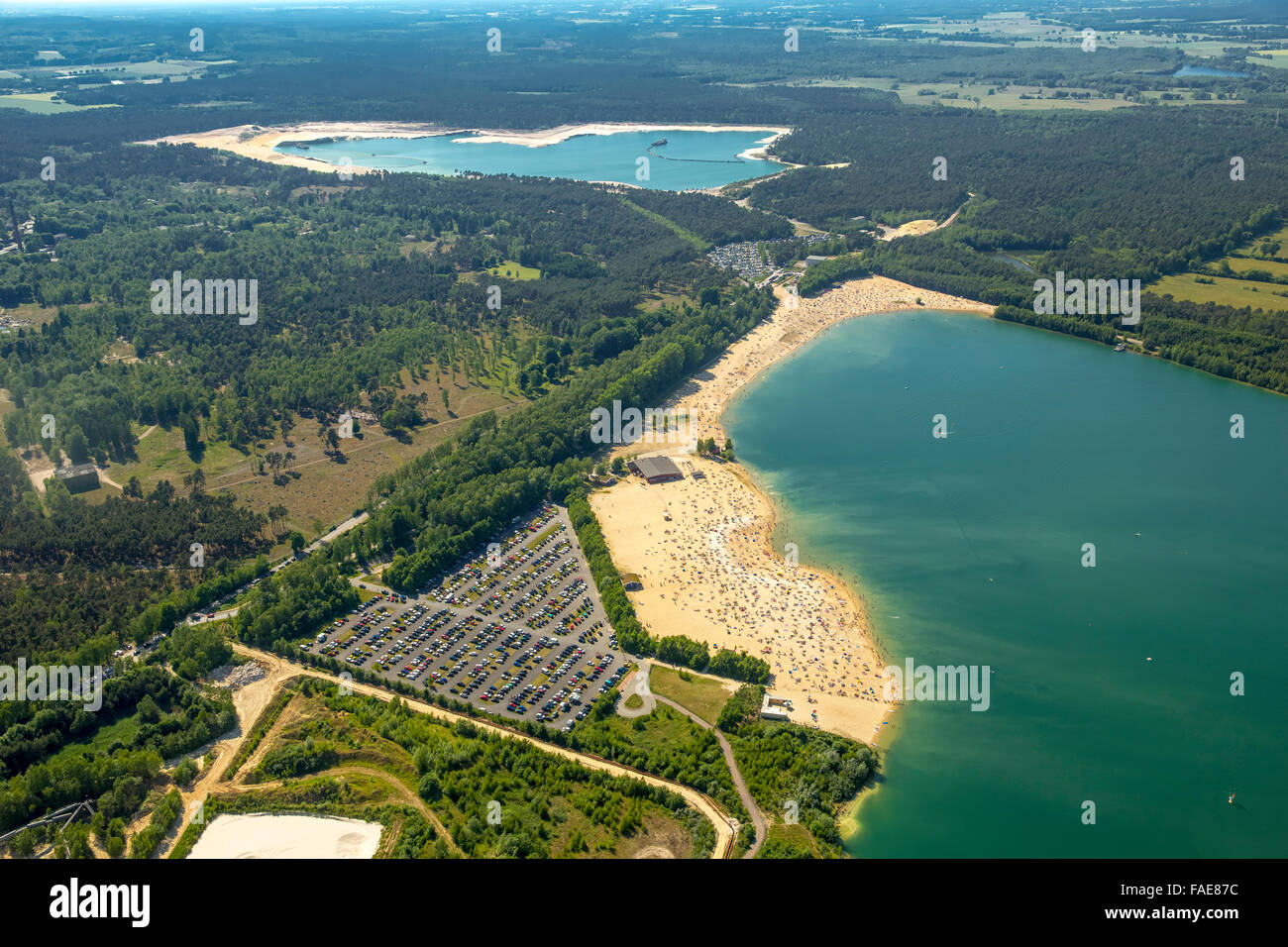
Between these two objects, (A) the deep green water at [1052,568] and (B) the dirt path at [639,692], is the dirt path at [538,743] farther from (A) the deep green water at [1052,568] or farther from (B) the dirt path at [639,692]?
(A) the deep green water at [1052,568]

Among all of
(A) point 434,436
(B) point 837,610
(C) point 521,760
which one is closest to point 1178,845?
(B) point 837,610

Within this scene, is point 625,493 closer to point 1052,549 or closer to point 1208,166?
point 1052,549
